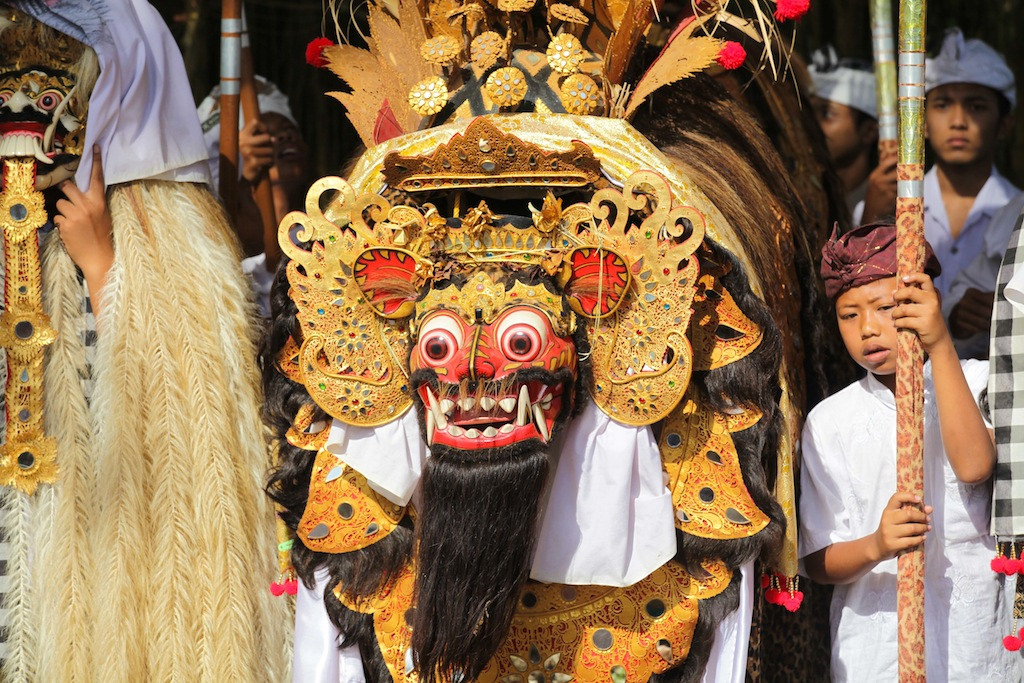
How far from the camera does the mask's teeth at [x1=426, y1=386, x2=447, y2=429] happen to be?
2.62 meters

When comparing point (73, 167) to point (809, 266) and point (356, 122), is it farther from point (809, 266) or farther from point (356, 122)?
point (809, 266)

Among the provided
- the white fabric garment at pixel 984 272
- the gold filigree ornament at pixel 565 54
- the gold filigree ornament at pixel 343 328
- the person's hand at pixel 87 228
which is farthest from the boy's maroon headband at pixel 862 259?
the person's hand at pixel 87 228

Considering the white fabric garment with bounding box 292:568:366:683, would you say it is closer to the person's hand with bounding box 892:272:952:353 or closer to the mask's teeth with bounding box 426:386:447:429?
the mask's teeth with bounding box 426:386:447:429

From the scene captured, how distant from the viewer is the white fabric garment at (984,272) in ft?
13.1

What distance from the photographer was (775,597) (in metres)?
2.91

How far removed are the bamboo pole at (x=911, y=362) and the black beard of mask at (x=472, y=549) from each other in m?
0.66

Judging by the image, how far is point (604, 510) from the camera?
8.99 feet

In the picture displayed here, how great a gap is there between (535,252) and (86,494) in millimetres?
1130

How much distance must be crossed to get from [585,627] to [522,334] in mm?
631

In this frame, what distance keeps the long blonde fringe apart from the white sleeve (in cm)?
114

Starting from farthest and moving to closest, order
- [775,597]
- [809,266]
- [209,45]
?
[209,45], [809,266], [775,597]

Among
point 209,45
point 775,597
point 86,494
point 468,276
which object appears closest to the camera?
point 468,276

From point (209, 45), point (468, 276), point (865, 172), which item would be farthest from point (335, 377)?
point (865, 172)

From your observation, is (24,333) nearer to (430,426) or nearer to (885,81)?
(430,426)
